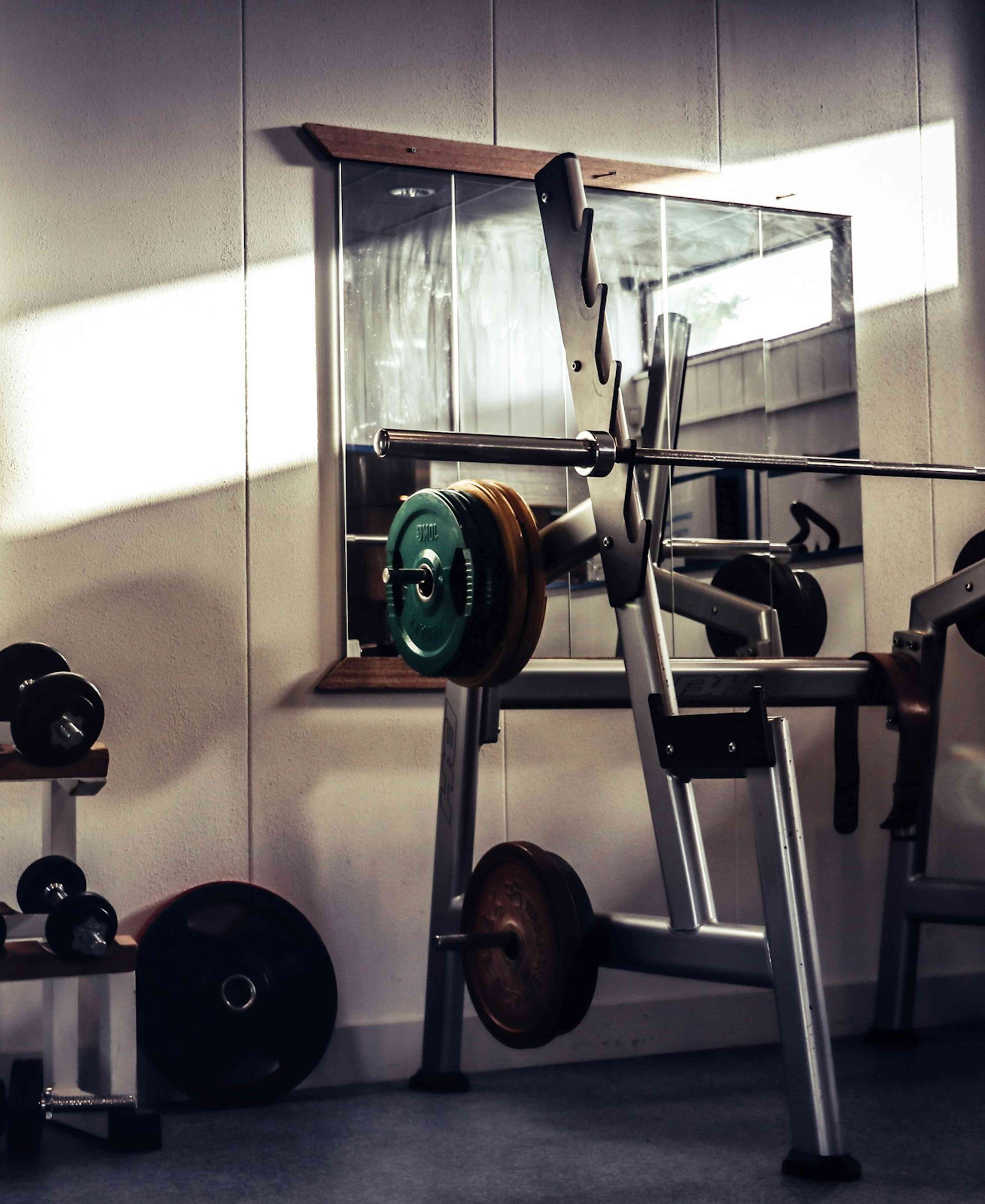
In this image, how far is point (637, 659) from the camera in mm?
2369

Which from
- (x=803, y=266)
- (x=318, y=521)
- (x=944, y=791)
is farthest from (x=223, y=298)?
(x=944, y=791)

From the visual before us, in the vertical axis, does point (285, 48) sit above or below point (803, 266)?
above

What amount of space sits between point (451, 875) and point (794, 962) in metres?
0.83

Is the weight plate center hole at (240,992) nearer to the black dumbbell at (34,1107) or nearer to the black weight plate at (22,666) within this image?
the black dumbbell at (34,1107)

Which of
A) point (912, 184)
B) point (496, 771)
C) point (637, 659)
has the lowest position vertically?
point (496, 771)

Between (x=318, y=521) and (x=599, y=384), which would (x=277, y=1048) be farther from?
(x=599, y=384)

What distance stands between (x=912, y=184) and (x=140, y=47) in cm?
196

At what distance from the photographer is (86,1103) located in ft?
7.62

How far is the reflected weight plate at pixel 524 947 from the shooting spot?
2.28m

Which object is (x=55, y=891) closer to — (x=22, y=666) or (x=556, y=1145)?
(x=22, y=666)

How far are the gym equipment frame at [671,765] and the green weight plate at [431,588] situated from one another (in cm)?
20

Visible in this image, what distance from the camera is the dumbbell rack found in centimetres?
229

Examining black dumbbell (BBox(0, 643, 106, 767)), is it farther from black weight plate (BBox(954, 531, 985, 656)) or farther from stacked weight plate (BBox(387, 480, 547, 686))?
black weight plate (BBox(954, 531, 985, 656))

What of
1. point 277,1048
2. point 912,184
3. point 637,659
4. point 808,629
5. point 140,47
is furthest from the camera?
point 912,184
